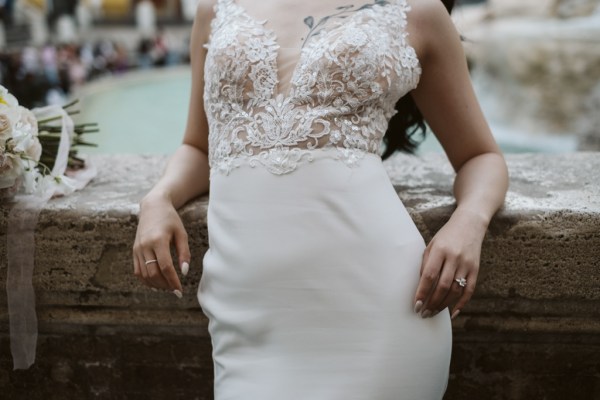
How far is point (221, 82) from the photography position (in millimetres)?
1524

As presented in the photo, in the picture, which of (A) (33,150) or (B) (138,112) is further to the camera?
(B) (138,112)

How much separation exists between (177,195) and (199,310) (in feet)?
1.15

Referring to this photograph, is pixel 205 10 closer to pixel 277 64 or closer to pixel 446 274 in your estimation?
pixel 277 64

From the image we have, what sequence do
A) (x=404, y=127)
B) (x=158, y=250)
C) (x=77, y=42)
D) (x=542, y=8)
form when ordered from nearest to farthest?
(x=158, y=250)
(x=404, y=127)
(x=542, y=8)
(x=77, y=42)

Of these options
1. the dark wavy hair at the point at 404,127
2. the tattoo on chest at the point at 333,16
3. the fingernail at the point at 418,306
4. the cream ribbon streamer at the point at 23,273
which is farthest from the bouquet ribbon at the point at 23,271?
the fingernail at the point at 418,306

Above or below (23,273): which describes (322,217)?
above

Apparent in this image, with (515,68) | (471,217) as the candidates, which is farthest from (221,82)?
(515,68)

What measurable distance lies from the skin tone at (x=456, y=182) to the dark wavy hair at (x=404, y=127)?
195 millimetres

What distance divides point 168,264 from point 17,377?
85 centimetres

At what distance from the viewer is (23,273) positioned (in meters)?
1.81

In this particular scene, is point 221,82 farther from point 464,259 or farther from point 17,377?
point 17,377

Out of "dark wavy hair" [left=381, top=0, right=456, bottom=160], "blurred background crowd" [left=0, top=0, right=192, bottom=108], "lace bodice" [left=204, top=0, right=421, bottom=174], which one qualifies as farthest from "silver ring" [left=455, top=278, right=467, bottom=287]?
Answer: "blurred background crowd" [left=0, top=0, right=192, bottom=108]

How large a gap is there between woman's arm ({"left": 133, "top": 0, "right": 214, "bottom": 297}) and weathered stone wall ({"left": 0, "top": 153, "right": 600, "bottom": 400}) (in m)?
0.08

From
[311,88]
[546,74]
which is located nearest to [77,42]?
[546,74]
